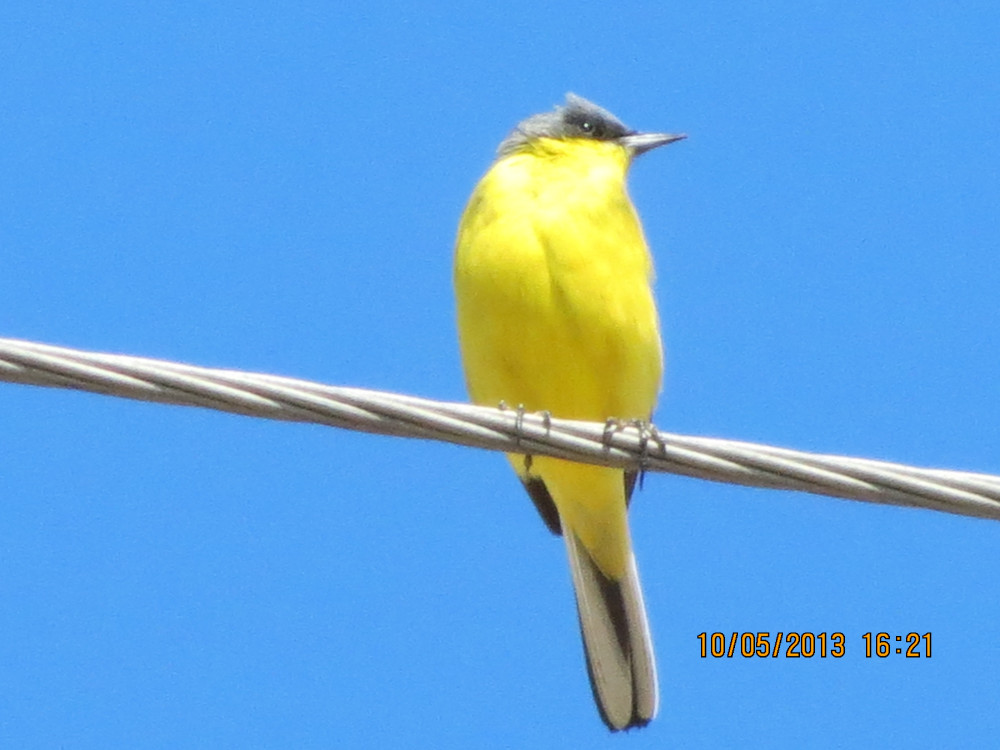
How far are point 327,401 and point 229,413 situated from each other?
249mm

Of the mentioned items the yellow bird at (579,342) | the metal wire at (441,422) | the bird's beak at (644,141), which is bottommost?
the metal wire at (441,422)

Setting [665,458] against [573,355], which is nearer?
[665,458]

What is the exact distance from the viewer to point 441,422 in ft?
14.5

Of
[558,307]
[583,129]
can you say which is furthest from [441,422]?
[583,129]

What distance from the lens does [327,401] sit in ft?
13.9

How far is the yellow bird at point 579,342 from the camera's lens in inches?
279

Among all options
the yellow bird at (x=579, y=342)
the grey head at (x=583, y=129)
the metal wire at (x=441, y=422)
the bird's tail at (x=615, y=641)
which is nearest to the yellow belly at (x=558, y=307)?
the yellow bird at (x=579, y=342)

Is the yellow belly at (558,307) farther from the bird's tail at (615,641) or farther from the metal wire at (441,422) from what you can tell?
the metal wire at (441,422)

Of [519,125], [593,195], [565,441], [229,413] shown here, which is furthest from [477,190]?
[229,413]

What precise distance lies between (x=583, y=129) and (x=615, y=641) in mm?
2801

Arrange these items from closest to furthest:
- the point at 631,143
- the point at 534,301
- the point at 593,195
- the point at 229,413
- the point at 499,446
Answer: the point at 229,413, the point at 499,446, the point at 534,301, the point at 593,195, the point at 631,143

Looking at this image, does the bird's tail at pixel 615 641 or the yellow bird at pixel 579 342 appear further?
the bird's tail at pixel 615 641

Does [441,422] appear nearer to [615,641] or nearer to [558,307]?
[558,307]

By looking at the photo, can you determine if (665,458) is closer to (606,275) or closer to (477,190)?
(606,275)
